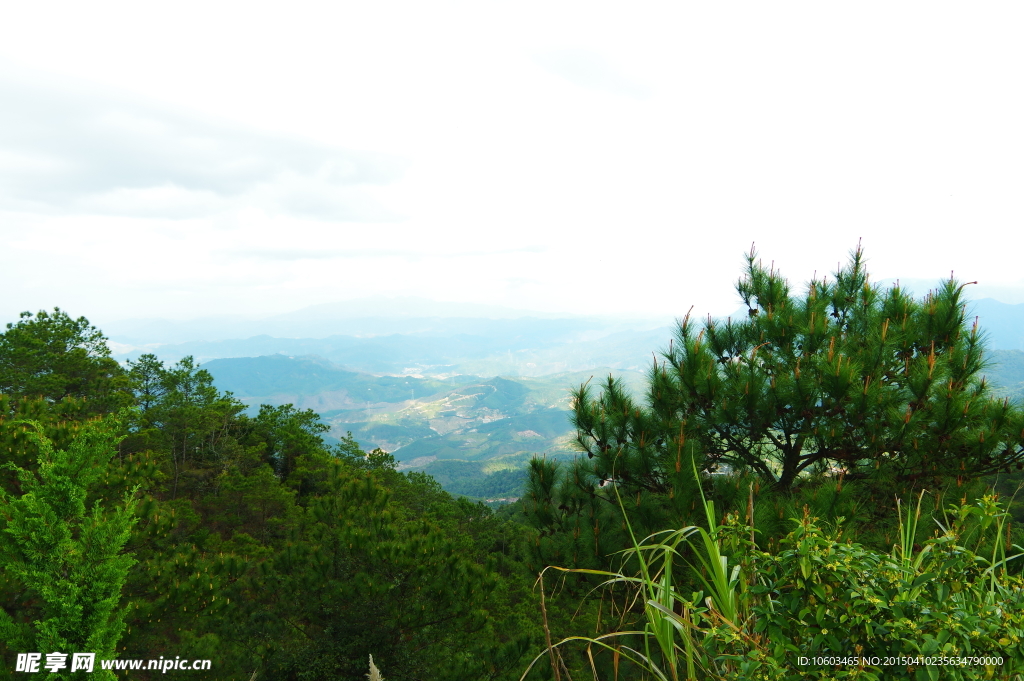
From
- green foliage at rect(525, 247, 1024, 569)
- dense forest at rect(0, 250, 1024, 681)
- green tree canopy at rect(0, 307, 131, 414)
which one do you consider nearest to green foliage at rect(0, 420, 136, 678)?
dense forest at rect(0, 250, 1024, 681)

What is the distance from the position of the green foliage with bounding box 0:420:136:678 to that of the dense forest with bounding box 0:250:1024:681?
3 cm

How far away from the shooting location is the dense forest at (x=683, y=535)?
1.62m

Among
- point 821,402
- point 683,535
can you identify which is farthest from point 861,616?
point 821,402

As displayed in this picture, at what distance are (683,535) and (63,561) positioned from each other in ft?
20.7

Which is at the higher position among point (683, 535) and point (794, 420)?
point (794, 420)

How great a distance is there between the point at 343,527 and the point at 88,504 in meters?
3.74

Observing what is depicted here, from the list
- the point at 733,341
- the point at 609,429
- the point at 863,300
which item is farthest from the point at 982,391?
the point at 609,429

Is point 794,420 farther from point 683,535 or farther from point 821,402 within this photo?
point 683,535

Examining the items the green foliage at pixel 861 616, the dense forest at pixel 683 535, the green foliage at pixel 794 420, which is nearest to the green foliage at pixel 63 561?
the dense forest at pixel 683 535

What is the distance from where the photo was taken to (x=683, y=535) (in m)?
2.63

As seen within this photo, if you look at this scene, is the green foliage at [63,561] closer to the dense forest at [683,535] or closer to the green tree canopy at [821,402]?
the dense forest at [683,535]

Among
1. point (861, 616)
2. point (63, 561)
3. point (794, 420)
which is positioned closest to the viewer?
point (861, 616)

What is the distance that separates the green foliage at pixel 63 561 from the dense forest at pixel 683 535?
0.09 feet

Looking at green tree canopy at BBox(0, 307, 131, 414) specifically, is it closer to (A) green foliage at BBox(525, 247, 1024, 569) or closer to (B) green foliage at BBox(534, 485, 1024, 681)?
(A) green foliage at BBox(525, 247, 1024, 569)
